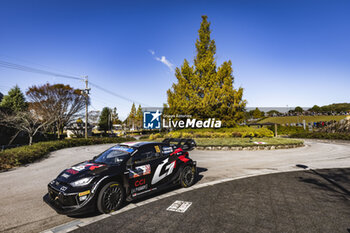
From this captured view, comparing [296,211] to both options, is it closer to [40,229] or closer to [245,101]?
[40,229]

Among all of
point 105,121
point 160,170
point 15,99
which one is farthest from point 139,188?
point 105,121

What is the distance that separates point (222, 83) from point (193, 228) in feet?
85.7

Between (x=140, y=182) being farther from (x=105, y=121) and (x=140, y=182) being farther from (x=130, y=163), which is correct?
(x=105, y=121)

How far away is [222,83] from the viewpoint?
27.9 meters

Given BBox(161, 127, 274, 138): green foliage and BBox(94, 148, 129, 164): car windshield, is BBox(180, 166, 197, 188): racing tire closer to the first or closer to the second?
BBox(94, 148, 129, 164): car windshield

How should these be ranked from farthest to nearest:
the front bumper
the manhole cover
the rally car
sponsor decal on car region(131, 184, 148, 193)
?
sponsor decal on car region(131, 184, 148, 193), the manhole cover, the rally car, the front bumper

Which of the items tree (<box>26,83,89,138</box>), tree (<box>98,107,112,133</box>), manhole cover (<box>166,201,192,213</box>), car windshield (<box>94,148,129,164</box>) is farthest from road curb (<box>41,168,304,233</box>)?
tree (<box>98,107,112,133</box>)

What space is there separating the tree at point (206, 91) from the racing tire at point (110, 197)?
2228 centimetres

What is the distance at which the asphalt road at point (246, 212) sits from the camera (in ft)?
12.2

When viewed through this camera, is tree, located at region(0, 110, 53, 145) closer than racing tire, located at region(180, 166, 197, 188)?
No

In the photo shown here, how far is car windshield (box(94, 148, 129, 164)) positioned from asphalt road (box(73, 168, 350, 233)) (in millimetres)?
1358

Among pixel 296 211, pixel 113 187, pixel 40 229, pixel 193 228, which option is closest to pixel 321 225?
pixel 296 211

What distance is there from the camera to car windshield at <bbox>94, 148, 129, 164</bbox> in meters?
5.17

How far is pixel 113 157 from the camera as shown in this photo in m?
5.43
